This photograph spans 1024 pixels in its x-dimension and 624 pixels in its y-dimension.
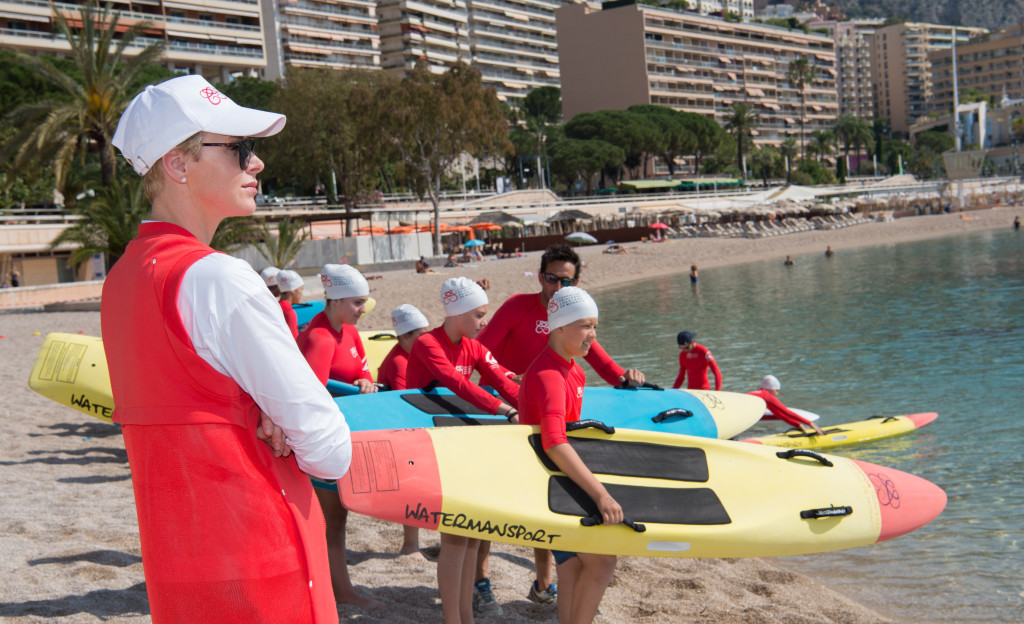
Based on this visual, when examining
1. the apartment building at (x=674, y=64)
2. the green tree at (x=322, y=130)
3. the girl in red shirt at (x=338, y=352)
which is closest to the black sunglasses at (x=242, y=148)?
the girl in red shirt at (x=338, y=352)

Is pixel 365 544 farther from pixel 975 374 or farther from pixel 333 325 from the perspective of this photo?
pixel 975 374

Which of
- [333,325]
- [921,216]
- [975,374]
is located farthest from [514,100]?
[333,325]

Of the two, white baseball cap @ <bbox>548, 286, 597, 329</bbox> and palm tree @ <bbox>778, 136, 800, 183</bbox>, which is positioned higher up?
palm tree @ <bbox>778, 136, 800, 183</bbox>

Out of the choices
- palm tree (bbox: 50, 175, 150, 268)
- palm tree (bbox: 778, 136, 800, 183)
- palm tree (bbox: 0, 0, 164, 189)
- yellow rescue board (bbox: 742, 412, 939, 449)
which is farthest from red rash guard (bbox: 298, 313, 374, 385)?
palm tree (bbox: 778, 136, 800, 183)

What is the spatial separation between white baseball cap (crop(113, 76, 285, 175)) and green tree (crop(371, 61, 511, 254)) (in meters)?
37.0

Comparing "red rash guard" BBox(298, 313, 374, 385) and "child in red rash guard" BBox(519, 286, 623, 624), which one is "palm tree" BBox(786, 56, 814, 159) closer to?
"red rash guard" BBox(298, 313, 374, 385)

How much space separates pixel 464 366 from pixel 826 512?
7.29 ft

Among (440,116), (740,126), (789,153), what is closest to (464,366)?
(440,116)

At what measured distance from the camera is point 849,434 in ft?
32.4

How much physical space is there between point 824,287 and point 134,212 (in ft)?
70.9

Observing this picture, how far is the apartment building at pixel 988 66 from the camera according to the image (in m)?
168

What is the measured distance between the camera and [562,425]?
3.76 metres

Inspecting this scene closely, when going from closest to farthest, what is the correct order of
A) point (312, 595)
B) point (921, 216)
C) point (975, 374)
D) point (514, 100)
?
point (312, 595) → point (975, 374) → point (921, 216) → point (514, 100)

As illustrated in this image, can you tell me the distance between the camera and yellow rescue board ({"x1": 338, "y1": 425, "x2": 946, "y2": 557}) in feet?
12.5
